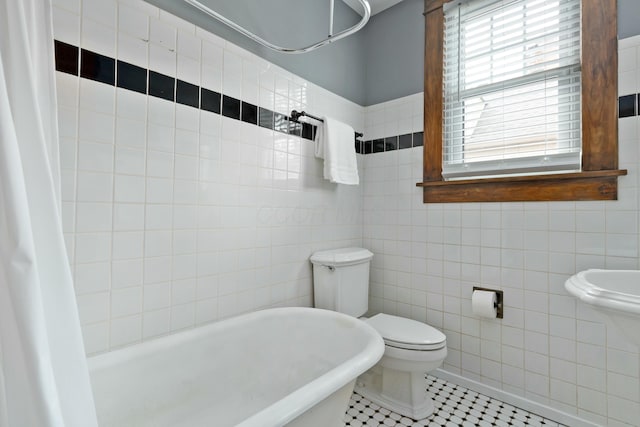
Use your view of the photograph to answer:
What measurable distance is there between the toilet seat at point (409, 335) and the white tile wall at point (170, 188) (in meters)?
0.57

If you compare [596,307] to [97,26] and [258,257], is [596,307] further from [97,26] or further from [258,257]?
[97,26]

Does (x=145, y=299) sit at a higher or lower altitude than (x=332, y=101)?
lower

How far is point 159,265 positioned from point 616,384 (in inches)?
86.8

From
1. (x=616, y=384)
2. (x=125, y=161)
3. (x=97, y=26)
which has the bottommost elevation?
(x=616, y=384)

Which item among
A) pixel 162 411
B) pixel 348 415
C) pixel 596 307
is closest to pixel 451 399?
pixel 348 415

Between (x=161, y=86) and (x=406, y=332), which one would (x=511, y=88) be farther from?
(x=161, y=86)

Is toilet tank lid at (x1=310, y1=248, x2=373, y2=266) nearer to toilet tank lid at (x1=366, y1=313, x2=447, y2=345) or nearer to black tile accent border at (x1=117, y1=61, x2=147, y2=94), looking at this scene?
toilet tank lid at (x1=366, y1=313, x2=447, y2=345)

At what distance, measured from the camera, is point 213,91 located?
1.49 metres

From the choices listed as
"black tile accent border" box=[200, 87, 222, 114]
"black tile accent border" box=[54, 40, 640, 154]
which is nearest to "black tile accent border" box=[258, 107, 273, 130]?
"black tile accent border" box=[54, 40, 640, 154]

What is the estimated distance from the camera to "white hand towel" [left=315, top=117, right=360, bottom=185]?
1.94 m

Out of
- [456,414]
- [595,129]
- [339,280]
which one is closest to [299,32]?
[339,280]

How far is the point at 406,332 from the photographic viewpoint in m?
1.69

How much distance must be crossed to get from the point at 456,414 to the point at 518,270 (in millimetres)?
859

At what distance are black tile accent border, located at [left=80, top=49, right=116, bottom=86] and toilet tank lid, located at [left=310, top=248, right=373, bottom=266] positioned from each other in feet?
4.42
